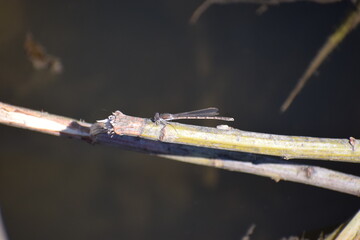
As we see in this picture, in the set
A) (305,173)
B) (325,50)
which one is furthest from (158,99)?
(305,173)

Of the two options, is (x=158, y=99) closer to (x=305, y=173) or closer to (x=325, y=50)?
(x=325, y=50)

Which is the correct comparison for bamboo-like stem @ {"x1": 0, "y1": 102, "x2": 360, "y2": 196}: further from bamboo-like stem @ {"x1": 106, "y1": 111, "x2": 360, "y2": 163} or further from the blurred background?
the blurred background

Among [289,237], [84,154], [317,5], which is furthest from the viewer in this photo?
[84,154]

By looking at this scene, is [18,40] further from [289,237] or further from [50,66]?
[289,237]

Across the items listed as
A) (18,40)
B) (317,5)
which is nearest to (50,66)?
(18,40)

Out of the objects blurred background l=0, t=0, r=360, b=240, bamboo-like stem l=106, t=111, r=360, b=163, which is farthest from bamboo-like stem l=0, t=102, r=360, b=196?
blurred background l=0, t=0, r=360, b=240

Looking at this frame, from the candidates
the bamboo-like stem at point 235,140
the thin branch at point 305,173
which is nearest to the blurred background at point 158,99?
the thin branch at point 305,173
